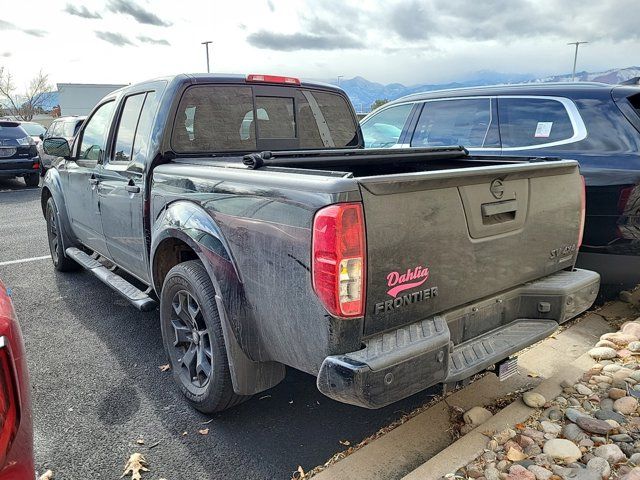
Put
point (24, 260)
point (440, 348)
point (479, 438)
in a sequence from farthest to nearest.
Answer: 1. point (24, 260)
2. point (479, 438)
3. point (440, 348)

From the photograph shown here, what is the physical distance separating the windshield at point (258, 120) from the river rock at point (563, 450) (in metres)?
2.72

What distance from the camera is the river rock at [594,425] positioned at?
269cm

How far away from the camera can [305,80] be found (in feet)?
14.0

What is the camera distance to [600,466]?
2.41 metres

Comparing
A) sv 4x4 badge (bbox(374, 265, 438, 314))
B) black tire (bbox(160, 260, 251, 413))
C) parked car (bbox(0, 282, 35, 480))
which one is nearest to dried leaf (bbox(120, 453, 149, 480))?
black tire (bbox(160, 260, 251, 413))

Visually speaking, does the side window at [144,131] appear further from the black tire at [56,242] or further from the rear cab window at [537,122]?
the rear cab window at [537,122]

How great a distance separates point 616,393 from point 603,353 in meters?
0.57

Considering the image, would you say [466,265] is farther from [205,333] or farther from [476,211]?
[205,333]

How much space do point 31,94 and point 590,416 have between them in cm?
Answer: 5376

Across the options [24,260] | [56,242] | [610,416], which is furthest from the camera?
[24,260]

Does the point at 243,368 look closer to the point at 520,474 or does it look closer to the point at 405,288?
the point at 405,288

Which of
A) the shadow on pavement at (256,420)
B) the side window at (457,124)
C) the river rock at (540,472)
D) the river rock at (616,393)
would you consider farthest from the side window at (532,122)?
the river rock at (540,472)

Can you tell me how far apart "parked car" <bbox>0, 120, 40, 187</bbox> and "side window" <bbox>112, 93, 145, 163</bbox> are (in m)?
10.2

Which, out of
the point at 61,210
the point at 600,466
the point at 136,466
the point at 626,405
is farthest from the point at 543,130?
the point at 61,210
